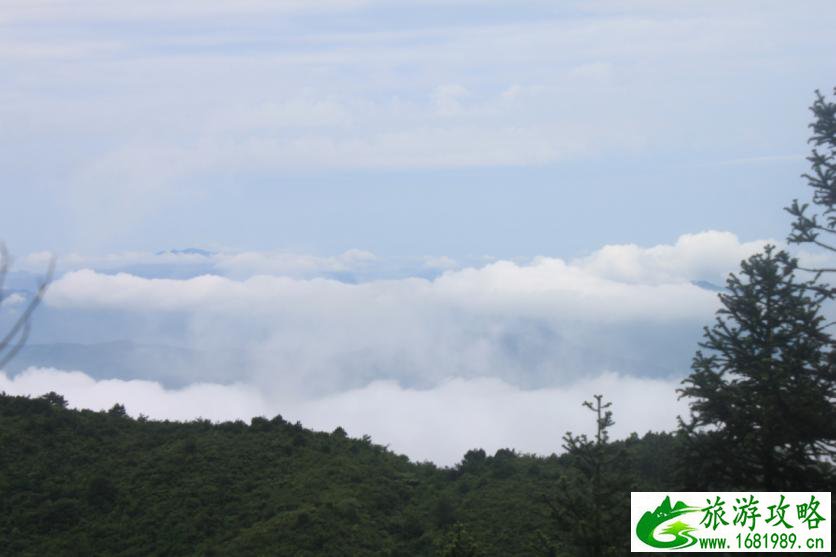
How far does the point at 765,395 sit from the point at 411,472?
17239 millimetres

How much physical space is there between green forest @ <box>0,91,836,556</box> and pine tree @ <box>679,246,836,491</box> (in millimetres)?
25

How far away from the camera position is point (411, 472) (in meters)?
29.4

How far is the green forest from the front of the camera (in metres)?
13.9

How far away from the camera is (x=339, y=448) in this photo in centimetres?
3108

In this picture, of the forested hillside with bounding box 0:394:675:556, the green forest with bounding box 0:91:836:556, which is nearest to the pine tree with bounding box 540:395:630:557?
the green forest with bounding box 0:91:836:556

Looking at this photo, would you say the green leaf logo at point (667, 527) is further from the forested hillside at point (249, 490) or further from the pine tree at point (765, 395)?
the forested hillside at point (249, 490)

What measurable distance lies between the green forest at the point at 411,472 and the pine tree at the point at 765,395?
3 centimetres

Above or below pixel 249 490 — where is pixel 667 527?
below

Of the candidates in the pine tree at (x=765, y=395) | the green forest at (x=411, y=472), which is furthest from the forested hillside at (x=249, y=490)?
the pine tree at (x=765, y=395)

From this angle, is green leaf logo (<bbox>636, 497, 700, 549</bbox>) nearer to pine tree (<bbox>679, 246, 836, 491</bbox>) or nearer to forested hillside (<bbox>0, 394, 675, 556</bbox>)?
pine tree (<bbox>679, 246, 836, 491</bbox>)

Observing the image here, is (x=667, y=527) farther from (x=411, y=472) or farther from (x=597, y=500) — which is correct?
(x=411, y=472)

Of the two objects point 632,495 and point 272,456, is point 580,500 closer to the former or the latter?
point 632,495

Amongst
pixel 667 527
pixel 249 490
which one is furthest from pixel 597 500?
pixel 249 490

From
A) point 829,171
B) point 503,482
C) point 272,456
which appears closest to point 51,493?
point 272,456
